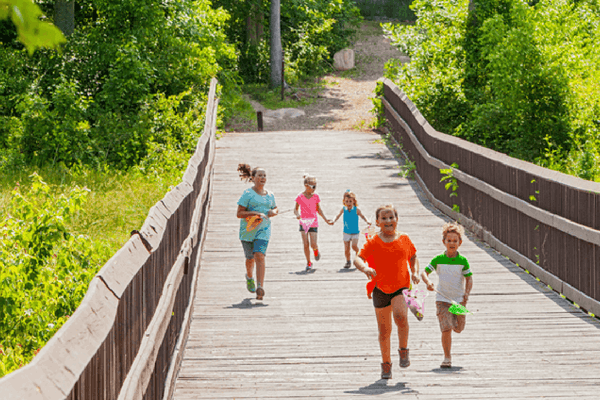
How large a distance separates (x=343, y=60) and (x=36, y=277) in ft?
108

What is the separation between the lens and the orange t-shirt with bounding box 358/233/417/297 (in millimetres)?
6227

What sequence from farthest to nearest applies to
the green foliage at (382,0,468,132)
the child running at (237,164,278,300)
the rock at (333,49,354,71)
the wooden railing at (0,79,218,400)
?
the rock at (333,49,354,71), the green foliage at (382,0,468,132), the child running at (237,164,278,300), the wooden railing at (0,79,218,400)

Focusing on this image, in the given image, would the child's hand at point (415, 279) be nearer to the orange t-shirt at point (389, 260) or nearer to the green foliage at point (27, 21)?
the orange t-shirt at point (389, 260)

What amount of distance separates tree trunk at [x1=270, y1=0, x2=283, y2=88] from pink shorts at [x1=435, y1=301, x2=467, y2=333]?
92.9 feet

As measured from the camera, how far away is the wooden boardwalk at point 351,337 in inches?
239

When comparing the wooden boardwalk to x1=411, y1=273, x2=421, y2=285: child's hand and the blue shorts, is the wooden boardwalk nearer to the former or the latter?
the blue shorts

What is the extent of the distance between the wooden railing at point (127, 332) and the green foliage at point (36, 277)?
4.58 feet

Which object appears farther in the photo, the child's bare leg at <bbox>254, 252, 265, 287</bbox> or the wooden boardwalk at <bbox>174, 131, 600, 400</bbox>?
the child's bare leg at <bbox>254, 252, 265, 287</bbox>

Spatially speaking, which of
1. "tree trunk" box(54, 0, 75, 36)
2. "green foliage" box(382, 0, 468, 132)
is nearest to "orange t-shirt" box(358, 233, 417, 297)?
"green foliage" box(382, 0, 468, 132)

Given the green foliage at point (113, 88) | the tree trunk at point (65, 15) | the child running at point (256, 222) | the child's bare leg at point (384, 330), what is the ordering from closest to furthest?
the child's bare leg at point (384, 330) → the child running at point (256, 222) → the green foliage at point (113, 88) → the tree trunk at point (65, 15)

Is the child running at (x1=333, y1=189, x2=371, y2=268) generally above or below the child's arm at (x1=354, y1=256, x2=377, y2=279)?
below

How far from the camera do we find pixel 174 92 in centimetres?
2269

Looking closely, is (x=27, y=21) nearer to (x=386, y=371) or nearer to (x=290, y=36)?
(x=386, y=371)

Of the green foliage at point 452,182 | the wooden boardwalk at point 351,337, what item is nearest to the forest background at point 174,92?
the wooden boardwalk at point 351,337
